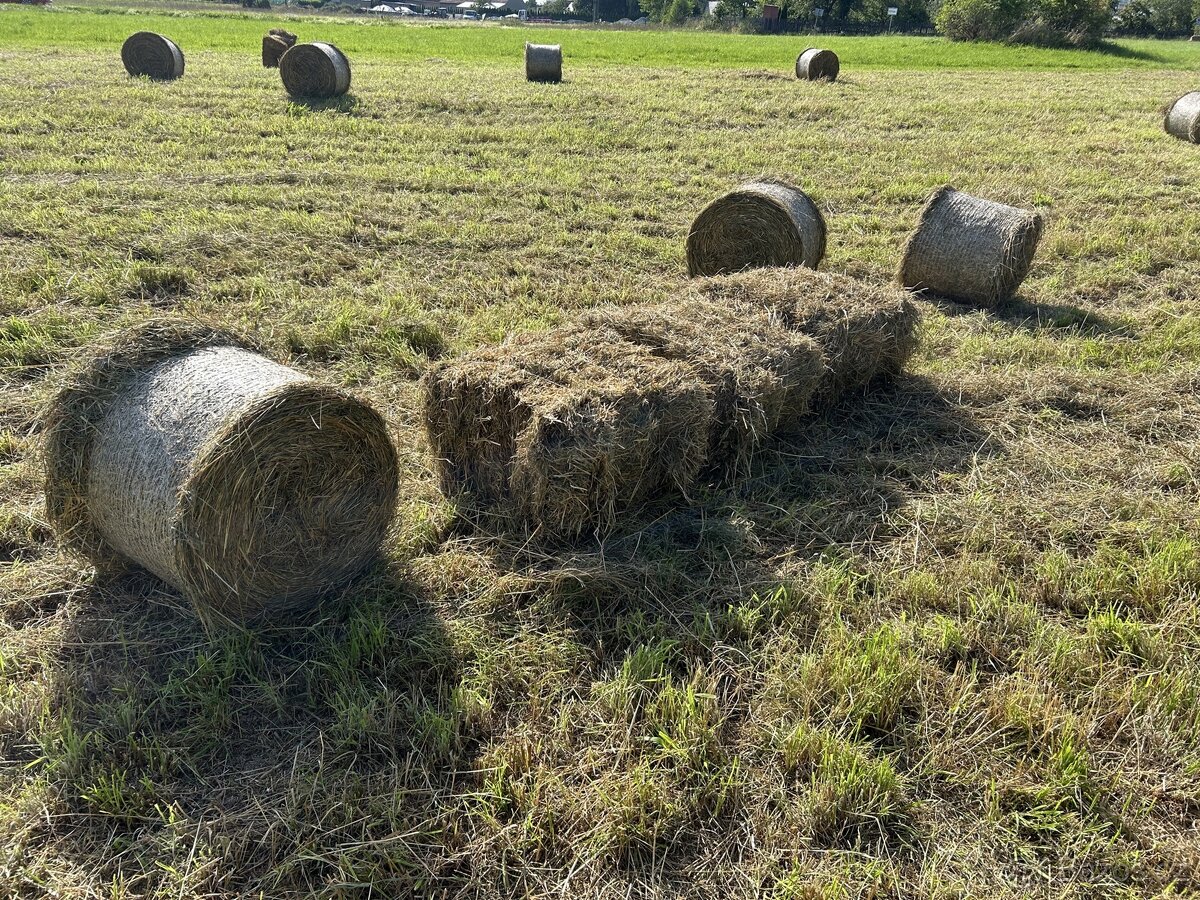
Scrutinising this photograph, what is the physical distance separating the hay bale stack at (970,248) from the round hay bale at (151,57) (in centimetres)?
1803

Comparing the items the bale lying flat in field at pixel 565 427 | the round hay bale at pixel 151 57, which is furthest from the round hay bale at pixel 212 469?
the round hay bale at pixel 151 57

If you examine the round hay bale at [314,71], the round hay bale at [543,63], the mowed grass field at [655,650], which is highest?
the round hay bale at [543,63]

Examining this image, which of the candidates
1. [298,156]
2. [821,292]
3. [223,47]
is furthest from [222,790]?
[223,47]

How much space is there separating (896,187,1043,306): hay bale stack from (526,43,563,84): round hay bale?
16.2 meters

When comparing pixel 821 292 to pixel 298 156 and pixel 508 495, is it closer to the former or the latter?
pixel 508 495

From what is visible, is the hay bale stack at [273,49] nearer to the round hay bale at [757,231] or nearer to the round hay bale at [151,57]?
the round hay bale at [151,57]

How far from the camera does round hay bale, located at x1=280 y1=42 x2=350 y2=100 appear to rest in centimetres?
1647

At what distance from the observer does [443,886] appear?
2.68 meters

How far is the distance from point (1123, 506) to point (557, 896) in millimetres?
3765

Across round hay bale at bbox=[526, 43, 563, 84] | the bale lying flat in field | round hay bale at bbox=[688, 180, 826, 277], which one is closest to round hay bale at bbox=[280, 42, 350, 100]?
round hay bale at bbox=[526, 43, 563, 84]

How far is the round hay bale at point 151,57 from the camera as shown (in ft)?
60.7

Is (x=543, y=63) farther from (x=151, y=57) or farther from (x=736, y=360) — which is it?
(x=736, y=360)

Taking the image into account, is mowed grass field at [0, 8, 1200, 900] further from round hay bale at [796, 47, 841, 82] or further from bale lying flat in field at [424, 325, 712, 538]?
round hay bale at [796, 47, 841, 82]

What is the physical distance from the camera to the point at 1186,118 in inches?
598
